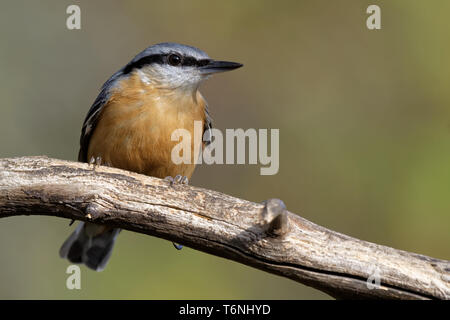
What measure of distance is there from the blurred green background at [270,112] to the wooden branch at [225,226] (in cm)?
265

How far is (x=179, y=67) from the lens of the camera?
16.6ft

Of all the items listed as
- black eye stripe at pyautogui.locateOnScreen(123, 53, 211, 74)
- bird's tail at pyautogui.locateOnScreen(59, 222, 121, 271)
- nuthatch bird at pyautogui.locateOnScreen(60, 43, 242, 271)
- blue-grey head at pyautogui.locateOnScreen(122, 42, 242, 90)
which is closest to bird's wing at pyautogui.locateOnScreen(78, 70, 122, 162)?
nuthatch bird at pyautogui.locateOnScreen(60, 43, 242, 271)

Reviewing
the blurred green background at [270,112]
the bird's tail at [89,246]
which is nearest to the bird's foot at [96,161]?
the bird's tail at [89,246]

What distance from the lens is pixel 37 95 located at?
23.9 ft

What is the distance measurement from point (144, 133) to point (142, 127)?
0.06 meters

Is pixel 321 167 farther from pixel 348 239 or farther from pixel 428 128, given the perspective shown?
pixel 348 239

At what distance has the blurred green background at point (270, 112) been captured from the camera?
21.4ft

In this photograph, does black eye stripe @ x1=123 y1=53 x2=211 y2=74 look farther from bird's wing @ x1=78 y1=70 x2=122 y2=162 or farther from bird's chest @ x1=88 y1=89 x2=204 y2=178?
bird's chest @ x1=88 y1=89 x2=204 y2=178

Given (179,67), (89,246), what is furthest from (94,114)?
(89,246)

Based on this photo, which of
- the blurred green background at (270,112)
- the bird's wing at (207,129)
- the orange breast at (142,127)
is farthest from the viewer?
the blurred green background at (270,112)

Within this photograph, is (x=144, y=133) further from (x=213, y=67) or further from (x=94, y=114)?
(x=213, y=67)

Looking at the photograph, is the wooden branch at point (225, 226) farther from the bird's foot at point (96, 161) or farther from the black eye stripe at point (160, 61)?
the black eye stripe at point (160, 61)

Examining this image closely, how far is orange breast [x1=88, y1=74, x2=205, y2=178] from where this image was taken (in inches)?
189
